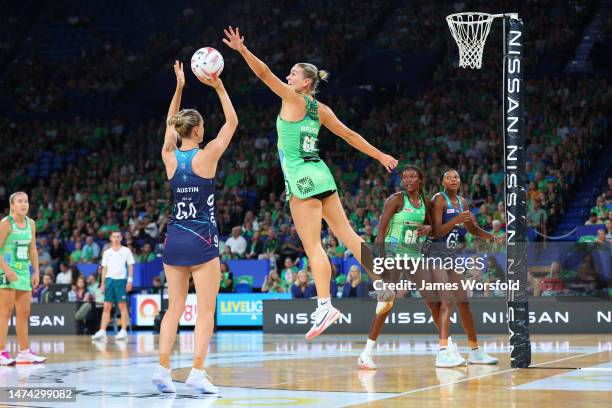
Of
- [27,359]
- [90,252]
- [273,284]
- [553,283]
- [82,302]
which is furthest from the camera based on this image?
[90,252]

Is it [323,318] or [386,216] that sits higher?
[386,216]

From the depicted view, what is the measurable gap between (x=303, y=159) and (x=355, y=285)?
443 inches

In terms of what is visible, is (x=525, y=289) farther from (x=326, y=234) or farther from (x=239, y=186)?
(x=239, y=186)

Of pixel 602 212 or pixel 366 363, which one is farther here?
pixel 602 212

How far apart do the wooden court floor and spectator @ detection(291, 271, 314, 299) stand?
4.47m

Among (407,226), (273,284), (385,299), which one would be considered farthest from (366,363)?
(273,284)

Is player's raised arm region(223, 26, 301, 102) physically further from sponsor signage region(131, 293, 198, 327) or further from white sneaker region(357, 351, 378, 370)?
sponsor signage region(131, 293, 198, 327)

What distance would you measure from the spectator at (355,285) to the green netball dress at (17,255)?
328 inches

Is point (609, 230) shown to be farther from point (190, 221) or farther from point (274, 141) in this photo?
point (274, 141)

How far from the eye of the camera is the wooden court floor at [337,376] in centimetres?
770

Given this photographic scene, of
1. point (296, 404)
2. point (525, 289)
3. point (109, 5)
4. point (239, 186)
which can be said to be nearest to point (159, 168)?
point (239, 186)

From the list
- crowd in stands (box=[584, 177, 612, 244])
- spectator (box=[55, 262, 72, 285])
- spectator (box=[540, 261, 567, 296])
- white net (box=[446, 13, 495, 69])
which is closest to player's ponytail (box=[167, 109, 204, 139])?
white net (box=[446, 13, 495, 69])

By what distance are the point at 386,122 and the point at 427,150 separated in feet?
9.47

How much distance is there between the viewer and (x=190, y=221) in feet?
27.6
